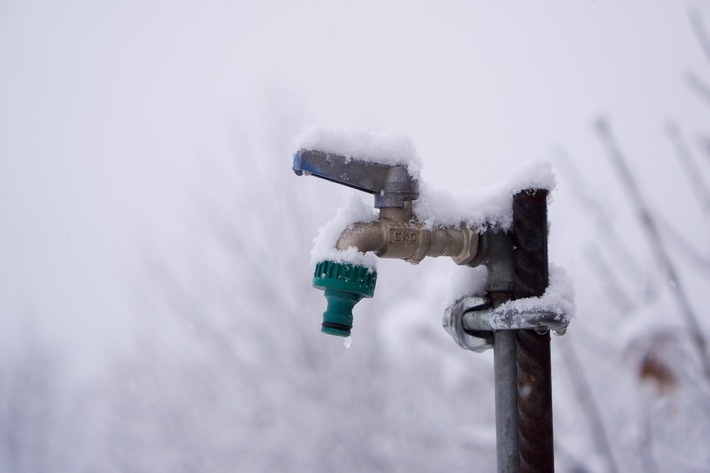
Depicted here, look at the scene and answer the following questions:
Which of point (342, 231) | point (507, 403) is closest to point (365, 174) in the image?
point (342, 231)

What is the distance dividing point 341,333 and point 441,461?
5.48m

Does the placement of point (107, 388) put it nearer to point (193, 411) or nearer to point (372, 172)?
point (193, 411)

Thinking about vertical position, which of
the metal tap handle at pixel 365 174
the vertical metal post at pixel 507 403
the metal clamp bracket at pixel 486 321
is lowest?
the vertical metal post at pixel 507 403

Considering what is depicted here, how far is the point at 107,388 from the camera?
1026cm

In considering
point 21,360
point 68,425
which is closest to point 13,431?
point 68,425

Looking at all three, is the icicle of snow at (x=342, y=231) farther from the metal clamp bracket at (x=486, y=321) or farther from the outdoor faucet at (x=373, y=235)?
the metal clamp bracket at (x=486, y=321)

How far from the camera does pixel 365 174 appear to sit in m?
1.05

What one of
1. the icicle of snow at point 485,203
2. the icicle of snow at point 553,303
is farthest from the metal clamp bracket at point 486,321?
the icicle of snow at point 485,203

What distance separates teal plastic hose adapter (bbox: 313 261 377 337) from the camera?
0.97m

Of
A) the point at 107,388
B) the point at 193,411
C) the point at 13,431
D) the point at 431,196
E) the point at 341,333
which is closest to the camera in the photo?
the point at 341,333

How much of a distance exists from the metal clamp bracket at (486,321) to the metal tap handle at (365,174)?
0.22 m

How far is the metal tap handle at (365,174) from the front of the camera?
101 cm

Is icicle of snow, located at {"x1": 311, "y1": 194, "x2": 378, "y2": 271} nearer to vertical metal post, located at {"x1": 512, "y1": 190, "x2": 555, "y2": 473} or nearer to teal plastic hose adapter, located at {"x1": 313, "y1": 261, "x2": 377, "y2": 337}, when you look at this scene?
teal plastic hose adapter, located at {"x1": 313, "y1": 261, "x2": 377, "y2": 337}

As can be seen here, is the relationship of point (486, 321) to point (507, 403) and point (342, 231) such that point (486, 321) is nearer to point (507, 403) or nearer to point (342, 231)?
point (507, 403)
